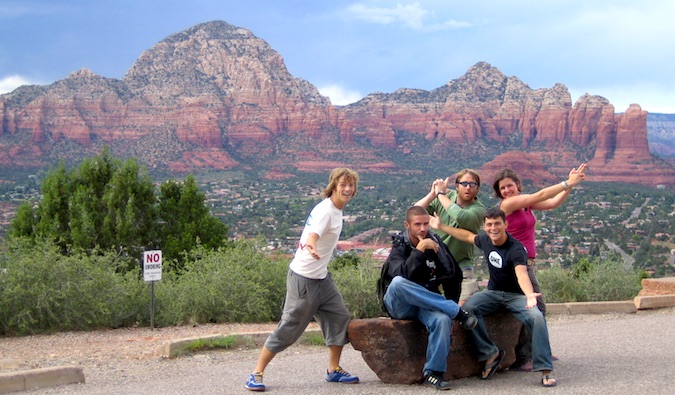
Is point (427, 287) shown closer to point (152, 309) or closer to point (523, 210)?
point (523, 210)

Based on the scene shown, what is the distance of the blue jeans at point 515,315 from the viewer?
7730mm

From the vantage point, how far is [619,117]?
119 m

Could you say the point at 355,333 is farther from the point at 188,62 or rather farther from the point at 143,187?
the point at 188,62

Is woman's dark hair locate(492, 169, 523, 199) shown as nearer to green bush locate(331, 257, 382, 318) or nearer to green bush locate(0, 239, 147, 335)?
green bush locate(331, 257, 382, 318)

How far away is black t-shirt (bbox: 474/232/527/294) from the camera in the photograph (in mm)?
7930

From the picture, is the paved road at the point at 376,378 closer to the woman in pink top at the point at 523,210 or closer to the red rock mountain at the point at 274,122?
the woman in pink top at the point at 523,210

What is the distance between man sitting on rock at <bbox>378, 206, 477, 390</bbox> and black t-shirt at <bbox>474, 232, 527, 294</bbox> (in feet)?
1.23

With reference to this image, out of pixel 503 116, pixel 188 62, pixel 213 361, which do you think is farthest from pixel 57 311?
pixel 503 116

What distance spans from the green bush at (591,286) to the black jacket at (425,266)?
758 centimetres

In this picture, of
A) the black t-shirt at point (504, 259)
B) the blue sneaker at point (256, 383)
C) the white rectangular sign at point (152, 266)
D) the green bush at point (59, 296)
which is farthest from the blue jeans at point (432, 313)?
the green bush at point (59, 296)

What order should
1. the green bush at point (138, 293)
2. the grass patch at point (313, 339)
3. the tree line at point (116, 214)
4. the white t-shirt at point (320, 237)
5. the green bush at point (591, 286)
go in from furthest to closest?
the tree line at point (116, 214)
the green bush at point (591, 286)
the green bush at point (138, 293)
the grass patch at point (313, 339)
the white t-shirt at point (320, 237)

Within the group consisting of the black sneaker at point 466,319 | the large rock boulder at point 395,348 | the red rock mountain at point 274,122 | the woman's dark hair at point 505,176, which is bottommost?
the large rock boulder at point 395,348

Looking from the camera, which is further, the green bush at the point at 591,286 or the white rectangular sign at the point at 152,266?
the green bush at the point at 591,286

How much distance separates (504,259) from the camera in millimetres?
7977
